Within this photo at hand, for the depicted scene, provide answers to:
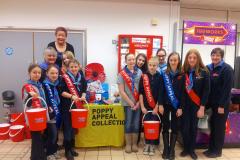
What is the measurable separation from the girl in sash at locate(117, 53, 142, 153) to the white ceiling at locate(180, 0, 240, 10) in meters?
2.54

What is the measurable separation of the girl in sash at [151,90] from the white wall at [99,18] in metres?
1.71

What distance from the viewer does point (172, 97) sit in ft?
9.40

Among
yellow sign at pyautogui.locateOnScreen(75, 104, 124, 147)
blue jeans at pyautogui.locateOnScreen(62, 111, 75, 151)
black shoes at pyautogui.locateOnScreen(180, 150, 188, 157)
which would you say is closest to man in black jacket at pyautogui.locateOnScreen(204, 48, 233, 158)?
black shoes at pyautogui.locateOnScreen(180, 150, 188, 157)

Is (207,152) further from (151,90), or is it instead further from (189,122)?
(151,90)

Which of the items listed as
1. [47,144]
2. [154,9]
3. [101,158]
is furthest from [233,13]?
[47,144]

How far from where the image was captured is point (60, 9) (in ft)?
14.4

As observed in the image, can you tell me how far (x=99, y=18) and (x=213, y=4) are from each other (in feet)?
8.34

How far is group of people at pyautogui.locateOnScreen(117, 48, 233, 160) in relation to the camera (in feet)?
9.39

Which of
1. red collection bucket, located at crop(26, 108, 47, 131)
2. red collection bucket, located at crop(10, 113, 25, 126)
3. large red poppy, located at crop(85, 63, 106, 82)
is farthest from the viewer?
large red poppy, located at crop(85, 63, 106, 82)

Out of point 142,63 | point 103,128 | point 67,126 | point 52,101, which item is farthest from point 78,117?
point 142,63

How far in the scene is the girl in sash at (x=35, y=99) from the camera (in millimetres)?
2469

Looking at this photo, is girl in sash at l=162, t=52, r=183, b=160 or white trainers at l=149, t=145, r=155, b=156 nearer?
girl in sash at l=162, t=52, r=183, b=160

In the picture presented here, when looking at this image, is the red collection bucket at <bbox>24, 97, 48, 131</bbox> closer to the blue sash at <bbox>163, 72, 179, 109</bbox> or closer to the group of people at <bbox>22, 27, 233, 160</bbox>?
the group of people at <bbox>22, 27, 233, 160</bbox>

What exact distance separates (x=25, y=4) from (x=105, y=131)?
2.83m
